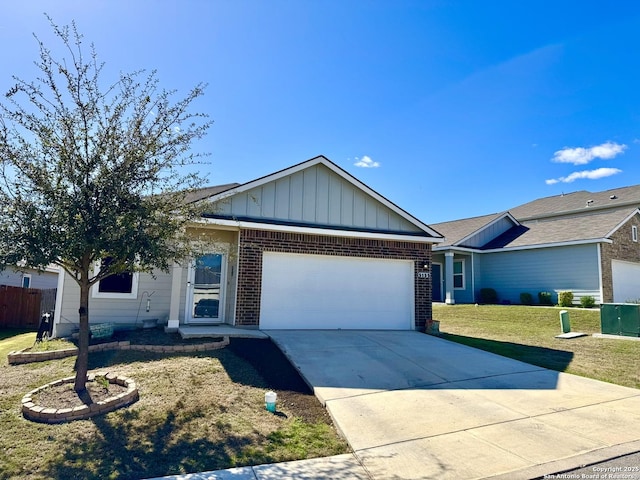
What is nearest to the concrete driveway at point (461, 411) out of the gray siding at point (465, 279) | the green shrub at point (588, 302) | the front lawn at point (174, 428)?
the front lawn at point (174, 428)

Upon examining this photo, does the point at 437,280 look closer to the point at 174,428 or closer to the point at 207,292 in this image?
the point at 207,292

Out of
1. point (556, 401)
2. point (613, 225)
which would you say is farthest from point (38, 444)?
point (613, 225)

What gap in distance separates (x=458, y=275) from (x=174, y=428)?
19878mm

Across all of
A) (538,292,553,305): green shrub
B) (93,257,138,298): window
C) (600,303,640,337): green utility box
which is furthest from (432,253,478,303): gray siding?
(93,257,138,298): window

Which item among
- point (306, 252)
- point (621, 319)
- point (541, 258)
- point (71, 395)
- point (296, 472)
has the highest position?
point (541, 258)

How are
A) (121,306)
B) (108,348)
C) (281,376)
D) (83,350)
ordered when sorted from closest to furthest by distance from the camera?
(83,350) < (281,376) < (108,348) < (121,306)

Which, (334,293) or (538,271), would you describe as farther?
(538,271)

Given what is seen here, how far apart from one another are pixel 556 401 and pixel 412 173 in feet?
39.0

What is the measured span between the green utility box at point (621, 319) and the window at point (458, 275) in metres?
9.73

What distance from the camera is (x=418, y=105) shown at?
12.8 meters

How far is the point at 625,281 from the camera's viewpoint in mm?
19078

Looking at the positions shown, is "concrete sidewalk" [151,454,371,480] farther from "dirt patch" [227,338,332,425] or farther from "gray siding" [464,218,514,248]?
"gray siding" [464,218,514,248]

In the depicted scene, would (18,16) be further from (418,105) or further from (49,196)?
(418,105)

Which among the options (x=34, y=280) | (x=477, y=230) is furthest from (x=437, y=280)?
(x=34, y=280)
